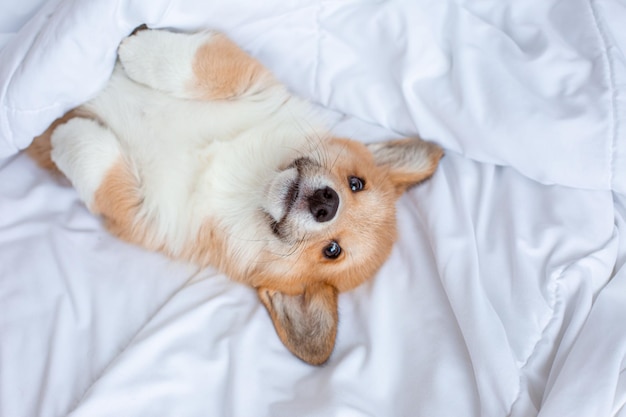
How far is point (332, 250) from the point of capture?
1.95 m

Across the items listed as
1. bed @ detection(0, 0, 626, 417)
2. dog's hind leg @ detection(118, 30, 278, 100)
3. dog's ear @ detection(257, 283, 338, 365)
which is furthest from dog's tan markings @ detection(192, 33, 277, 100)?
dog's ear @ detection(257, 283, 338, 365)

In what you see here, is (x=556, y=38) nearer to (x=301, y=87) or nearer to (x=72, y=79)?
→ (x=301, y=87)

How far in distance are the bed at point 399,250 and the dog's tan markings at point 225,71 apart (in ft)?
0.35

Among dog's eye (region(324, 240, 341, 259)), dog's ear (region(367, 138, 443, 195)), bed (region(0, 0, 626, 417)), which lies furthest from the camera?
dog's ear (region(367, 138, 443, 195))

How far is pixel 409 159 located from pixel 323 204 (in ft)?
1.61

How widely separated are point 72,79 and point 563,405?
1830mm

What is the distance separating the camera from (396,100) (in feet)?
6.88

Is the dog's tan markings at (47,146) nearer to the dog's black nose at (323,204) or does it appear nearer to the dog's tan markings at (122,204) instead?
the dog's tan markings at (122,204)

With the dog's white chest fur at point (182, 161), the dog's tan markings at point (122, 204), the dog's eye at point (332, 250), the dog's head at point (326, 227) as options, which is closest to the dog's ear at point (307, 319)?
the dog's head at point (326, 227)

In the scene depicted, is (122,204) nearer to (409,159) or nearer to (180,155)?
(180,155)

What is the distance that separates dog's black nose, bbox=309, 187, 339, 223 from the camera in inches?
68.5

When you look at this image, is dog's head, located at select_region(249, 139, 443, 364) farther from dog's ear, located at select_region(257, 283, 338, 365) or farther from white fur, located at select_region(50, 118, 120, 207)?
white fur, located at select_region(50, 118, 120, 207)

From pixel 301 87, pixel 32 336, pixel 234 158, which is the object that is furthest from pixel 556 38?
pixel 32 336

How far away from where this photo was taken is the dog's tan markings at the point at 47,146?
1.97m
